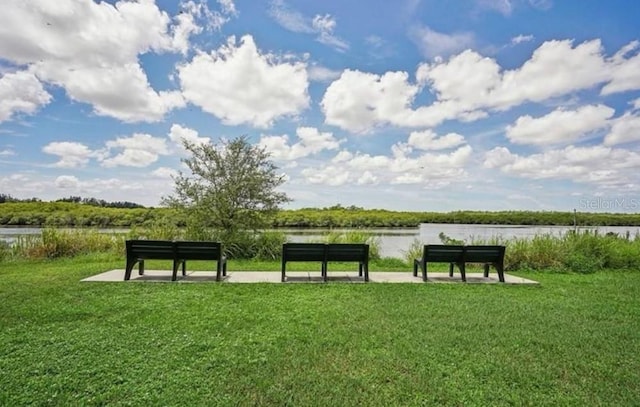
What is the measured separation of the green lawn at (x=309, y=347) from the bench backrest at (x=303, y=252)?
1.03 meters

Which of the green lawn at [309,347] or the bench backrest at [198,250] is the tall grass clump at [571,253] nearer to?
the green lawn at [309,347]

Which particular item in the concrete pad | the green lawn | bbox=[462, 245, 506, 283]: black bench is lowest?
the green lawn

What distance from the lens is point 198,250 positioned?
7145 millimetres

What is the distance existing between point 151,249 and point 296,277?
2759 millimetres

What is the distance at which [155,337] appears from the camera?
4062 mm

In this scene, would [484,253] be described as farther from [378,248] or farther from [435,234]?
[435,234]

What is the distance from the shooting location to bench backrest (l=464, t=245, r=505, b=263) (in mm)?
7764

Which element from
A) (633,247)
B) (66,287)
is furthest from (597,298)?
(66,287)

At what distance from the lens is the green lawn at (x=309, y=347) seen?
297 centimetres

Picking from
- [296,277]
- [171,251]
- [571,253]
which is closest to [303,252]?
[296,277]

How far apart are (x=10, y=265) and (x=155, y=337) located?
749 cm

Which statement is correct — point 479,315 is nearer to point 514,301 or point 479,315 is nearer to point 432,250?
point 514,301

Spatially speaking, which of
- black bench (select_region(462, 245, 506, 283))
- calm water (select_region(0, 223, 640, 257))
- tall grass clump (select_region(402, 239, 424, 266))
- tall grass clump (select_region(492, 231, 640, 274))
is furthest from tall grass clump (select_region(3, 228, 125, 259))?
tall grass clump (select_region(492, 231, 640, 274))

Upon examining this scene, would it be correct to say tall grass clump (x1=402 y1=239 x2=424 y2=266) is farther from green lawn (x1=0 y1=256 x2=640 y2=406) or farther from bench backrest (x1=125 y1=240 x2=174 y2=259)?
bench backrest (x1=125 y1=240 x2=174 y2=259)
